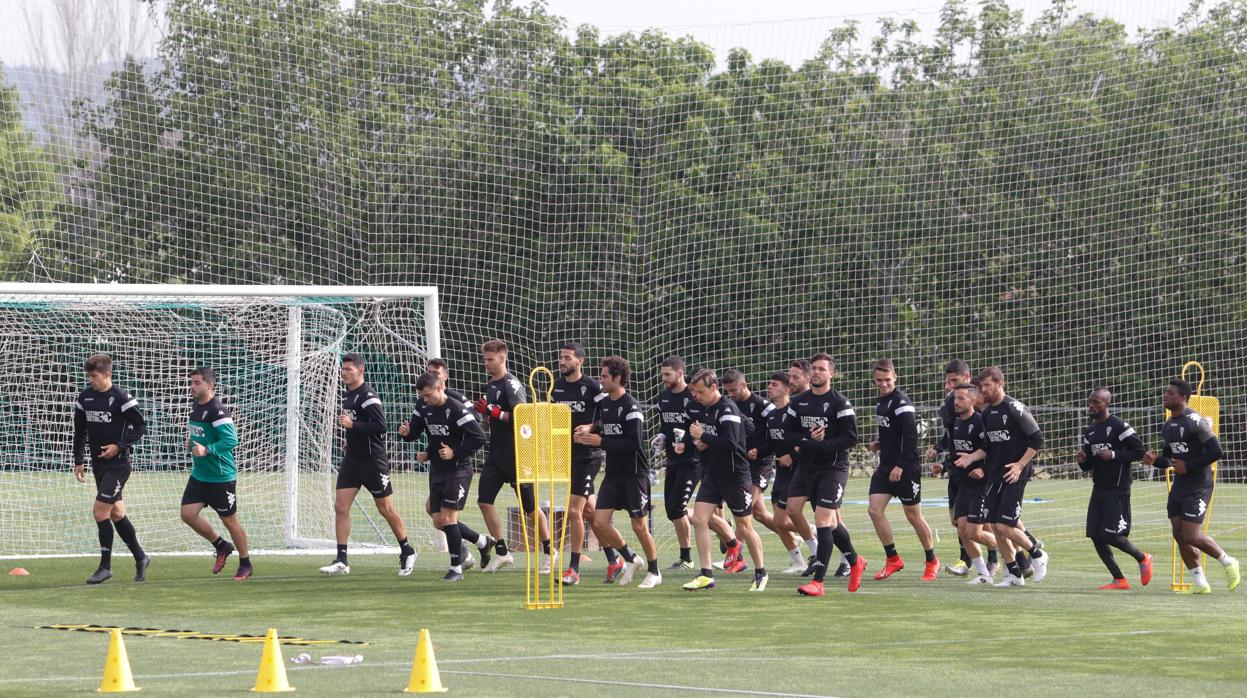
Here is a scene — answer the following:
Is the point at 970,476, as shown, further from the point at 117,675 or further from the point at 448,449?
the point at 117,675

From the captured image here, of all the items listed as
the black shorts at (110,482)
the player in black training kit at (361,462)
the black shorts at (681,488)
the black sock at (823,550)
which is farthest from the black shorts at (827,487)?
the black shorts at (110,482)

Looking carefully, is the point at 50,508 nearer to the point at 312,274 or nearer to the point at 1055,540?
the point at 312,274

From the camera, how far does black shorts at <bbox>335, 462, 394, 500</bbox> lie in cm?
1504

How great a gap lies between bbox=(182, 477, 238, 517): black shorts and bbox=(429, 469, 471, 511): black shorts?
185 centimetres

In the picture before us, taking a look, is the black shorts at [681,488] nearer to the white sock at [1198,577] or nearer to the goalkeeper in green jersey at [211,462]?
the goalkeeper in green jersey at [211,462]

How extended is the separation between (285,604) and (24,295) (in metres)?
5.53

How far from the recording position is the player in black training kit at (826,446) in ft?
45.7

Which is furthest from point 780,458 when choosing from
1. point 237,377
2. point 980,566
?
point 237,377

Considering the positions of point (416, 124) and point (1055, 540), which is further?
point (416, 124)

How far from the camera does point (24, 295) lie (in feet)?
52.9

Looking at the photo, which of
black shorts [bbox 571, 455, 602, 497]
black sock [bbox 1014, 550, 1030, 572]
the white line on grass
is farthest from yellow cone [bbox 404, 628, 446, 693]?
black sock [bbox 1014, 550, 1030, 572]

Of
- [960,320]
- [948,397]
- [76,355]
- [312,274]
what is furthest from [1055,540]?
[76,355]

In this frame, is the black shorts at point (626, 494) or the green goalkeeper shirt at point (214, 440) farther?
the green goalkeeper shirt at point (214, 440)

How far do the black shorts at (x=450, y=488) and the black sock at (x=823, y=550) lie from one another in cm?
321
